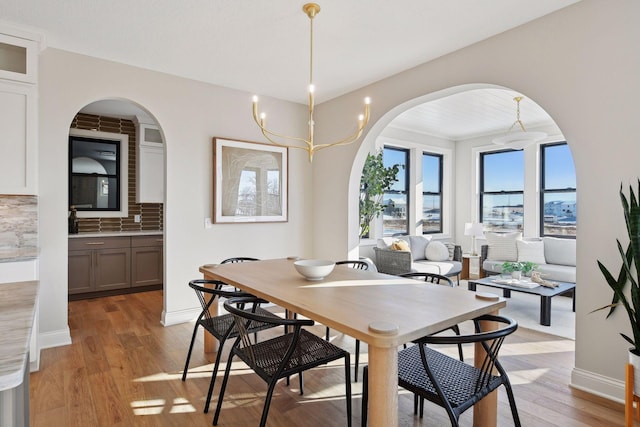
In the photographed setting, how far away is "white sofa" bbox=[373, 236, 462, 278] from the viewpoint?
488cm

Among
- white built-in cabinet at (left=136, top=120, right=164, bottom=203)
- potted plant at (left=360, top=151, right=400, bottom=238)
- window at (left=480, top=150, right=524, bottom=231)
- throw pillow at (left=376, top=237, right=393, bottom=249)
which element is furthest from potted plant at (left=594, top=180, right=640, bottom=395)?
white built-in cabinet at (left=136, top=120, right=164, bottom=203)

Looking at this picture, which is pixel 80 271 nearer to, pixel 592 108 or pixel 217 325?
pixel 217 325

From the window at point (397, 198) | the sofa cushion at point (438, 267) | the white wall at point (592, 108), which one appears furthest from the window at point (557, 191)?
the white wall at point (592, 108)

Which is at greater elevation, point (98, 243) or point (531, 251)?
point (98, 243)

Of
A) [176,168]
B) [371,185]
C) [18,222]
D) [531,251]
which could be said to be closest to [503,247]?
[531,251]

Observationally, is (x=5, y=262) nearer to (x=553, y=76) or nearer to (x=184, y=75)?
(x=184, y=75)

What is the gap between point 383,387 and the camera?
1393 mm

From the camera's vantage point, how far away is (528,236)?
20.2 ft

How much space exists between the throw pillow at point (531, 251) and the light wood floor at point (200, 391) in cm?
216

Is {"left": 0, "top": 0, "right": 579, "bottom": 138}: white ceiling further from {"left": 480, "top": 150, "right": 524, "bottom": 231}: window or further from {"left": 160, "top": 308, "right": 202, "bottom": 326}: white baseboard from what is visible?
{"left": 480, "top": 150, "right": 524, "bottom": 231}: window

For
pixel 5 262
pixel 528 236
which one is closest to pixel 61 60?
pixel 5 262

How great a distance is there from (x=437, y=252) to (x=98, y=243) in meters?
4.88

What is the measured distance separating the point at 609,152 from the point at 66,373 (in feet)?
13.6

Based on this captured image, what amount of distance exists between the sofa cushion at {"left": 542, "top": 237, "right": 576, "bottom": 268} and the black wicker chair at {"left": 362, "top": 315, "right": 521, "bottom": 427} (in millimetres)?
4263
